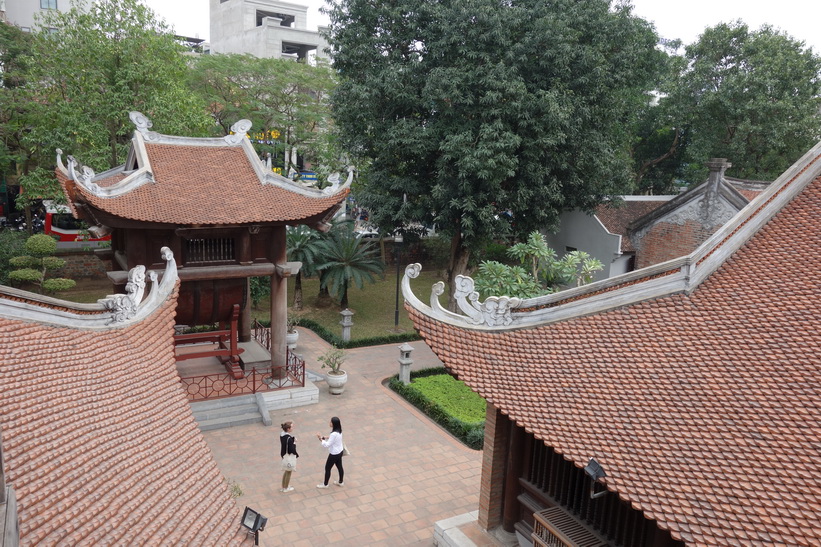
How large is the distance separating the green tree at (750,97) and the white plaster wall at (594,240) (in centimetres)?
763

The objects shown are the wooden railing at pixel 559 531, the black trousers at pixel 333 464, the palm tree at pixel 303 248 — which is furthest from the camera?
the palm tree at pixel 303 248

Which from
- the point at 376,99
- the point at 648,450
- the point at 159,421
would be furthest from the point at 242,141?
the point at 648,450

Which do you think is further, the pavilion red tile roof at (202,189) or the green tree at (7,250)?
the green tree at (7,250)

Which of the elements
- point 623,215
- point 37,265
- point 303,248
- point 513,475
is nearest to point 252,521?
point 513,475

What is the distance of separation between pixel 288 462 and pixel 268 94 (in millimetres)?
25397

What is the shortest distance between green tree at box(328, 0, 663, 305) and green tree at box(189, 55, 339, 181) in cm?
937

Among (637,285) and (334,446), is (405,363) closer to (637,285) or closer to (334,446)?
(334,446)

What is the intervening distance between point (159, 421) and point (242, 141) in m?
11.8

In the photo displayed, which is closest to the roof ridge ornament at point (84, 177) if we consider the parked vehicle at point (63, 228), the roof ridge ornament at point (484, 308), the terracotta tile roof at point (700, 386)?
the roof ridge ornament at point (484, 308)

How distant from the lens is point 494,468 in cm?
1020

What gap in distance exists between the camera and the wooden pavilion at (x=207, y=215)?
1504 centimetres

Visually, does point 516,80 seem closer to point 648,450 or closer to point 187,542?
point 648,450

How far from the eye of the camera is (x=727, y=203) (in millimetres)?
22953

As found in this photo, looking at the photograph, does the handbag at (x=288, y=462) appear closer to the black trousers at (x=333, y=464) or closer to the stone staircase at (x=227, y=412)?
the black trousers at (x=333, y=464)
